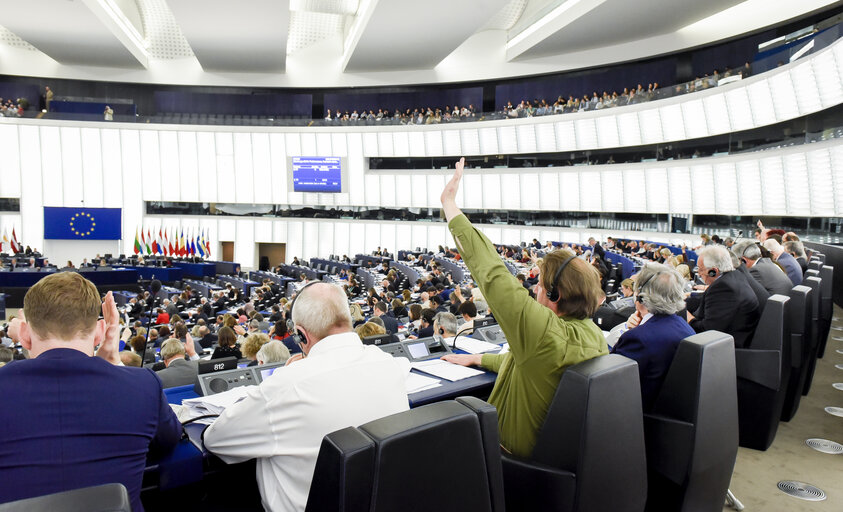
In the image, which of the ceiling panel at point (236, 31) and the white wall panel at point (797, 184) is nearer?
the white wall panel at point (797, 184)

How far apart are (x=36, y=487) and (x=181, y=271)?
823 inches

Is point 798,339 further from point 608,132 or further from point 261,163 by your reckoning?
point 261,163

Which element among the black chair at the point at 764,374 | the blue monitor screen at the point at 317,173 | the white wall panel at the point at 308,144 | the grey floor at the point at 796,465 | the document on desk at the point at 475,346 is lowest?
the grey floor at the point at 796,465

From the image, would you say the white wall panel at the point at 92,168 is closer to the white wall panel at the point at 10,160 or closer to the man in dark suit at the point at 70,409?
the white wall panel at the point at 10,160

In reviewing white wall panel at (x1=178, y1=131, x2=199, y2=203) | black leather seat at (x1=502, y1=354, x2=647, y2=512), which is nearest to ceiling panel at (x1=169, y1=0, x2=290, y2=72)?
white wall panel at (x1=178, y1=131, x2=199, y2=203)

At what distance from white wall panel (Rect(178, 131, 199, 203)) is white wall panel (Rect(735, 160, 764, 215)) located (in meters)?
23.5

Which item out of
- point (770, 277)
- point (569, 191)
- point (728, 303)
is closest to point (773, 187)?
point (569, 191)

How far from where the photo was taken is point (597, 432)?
1854 millimetres

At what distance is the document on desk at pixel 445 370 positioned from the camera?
2.61 metres

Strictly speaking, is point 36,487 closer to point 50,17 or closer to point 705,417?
point 705,417

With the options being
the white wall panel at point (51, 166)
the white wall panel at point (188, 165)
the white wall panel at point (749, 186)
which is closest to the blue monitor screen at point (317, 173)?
the white wall panel at point (188, 165)

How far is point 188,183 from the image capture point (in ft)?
91.7

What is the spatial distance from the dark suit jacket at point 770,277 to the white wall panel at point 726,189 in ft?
43.4

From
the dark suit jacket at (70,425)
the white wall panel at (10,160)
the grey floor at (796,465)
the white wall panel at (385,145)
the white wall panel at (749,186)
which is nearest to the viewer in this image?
the dark suit jacket at (70,425)
